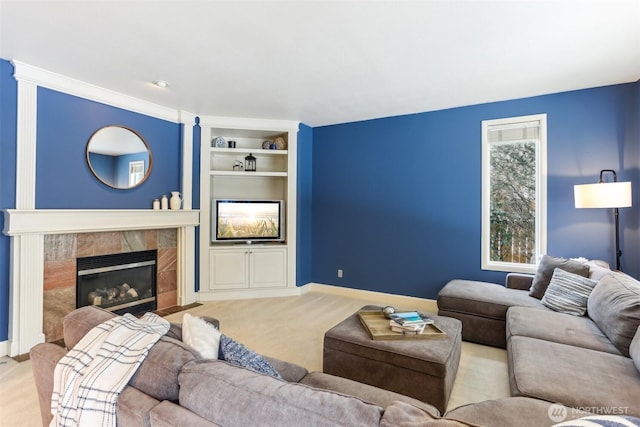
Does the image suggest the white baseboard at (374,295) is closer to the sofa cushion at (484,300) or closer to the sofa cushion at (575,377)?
the sofa cushion at (484,300)

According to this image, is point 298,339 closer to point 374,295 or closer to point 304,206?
point 374,295

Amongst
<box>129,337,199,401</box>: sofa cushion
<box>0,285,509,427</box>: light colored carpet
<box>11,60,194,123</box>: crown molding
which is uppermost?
<box>11,60,194,123</box>: crown molding

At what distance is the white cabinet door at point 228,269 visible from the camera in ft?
14.4

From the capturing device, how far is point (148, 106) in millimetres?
3791

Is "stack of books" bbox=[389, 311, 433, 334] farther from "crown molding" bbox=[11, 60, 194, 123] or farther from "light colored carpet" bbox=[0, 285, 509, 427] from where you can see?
"crown molding" bbox=[11, 60, 194, 123]

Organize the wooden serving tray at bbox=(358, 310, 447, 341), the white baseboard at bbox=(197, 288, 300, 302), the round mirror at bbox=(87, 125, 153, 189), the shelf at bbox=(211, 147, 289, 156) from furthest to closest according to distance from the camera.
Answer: the shelf at bbox=(211, 147, 289, 156) → the white baseboard at bbox=(197, 288, 300, 302) → the round mirror at bbox=(87, 125, 153, 189) → the wooden serving tray at bbox=(358, 310, 447, 341)

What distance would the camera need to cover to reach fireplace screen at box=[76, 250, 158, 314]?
3.30 meters

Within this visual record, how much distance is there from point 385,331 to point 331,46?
2173 millimetres

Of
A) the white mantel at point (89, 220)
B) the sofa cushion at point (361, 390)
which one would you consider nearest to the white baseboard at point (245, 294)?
the white mantel at point (89, 220)

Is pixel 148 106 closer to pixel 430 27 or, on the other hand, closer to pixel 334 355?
pixel 430 27

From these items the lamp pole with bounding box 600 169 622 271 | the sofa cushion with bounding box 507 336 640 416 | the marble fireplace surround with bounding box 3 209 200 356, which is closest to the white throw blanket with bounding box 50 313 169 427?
the sofa cushion with bounding box 507 336 640 416

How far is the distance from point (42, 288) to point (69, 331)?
2017 millimetres

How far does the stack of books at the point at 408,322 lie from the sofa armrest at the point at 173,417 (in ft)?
5.24

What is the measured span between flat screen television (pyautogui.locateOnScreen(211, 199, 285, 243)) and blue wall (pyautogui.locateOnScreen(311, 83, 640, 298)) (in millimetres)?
656
